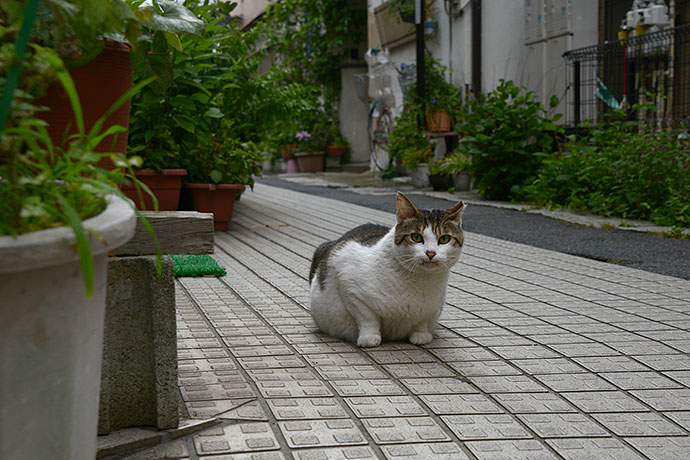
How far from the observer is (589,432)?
1.99 metres

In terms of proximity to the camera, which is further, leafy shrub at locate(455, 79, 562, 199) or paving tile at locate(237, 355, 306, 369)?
leafy shrub at locate(455, 79, 562, 199)

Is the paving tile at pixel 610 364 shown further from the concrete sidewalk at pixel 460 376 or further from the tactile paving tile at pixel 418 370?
the tactile paving tile at pixel 418 370

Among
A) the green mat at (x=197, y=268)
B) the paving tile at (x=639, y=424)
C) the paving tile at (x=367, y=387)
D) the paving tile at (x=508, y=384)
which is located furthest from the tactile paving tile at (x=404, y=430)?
the green mat at (x=197, y=268)

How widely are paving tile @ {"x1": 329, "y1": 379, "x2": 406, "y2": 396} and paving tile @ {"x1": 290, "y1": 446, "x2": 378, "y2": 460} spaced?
0.41 m

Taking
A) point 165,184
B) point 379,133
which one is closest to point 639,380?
point 165,184

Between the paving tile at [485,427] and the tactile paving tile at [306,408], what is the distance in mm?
296

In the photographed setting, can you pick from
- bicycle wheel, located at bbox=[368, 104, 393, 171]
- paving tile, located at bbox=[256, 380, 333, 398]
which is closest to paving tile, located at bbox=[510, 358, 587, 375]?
paving tile, located at bbox=[256, 380, 333, 398]

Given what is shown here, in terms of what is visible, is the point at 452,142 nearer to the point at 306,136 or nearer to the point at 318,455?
the point at 306,136

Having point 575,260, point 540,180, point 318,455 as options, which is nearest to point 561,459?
point 318,455

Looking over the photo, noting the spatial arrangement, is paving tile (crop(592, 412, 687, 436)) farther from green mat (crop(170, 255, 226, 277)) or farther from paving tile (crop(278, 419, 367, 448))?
green mat (crop(170, 255, 226, 277))

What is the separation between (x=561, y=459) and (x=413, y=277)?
1.09 meters

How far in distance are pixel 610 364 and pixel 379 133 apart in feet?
39.2

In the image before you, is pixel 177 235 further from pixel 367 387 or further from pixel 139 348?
pixel 367 387

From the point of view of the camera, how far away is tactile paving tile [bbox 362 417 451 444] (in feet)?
6.35
